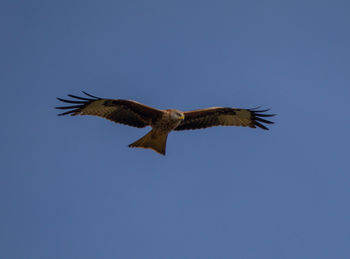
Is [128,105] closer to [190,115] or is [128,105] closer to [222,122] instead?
[190,115]

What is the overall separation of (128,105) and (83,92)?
1148 mm

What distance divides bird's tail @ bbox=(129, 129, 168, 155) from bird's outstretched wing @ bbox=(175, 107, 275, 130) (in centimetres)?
76

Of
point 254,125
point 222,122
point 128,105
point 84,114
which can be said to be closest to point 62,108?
point 84,114

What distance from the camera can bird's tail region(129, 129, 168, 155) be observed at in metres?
10.3

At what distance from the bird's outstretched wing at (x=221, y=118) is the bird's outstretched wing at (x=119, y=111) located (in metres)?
0.89

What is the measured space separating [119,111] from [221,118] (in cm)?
248

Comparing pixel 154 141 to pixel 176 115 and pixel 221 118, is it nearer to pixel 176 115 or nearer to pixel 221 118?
pixel 176 115

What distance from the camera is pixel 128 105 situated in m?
10.4

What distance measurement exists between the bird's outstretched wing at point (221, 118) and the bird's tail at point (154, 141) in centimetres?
76

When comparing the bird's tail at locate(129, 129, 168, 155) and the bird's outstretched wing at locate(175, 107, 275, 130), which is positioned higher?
the bird's outstretched wing at locate(175, 107, 275, 130)

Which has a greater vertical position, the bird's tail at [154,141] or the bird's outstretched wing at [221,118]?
the bird's outstretched wing at [221,118]

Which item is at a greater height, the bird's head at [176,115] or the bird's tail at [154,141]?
the bird's head at [176,115]

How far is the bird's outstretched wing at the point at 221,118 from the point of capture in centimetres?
1101

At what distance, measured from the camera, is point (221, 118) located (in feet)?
37.2
